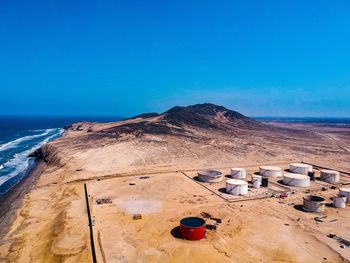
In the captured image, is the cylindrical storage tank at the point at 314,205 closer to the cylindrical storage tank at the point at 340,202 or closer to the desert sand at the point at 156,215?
the desert sand at the point at 156,215

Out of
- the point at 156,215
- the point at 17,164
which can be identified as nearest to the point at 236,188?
the point at 156,215

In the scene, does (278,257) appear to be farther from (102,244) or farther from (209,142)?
(209,142)

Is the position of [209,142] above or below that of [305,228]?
above

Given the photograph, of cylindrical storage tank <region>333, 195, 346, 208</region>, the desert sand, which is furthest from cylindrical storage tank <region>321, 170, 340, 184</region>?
cylindrical storage tank <region>333, 195, 346, 208</region>

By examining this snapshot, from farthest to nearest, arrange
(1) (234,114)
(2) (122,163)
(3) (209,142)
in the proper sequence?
(1) (234,114), (3) (209,142), (2) (122,163)

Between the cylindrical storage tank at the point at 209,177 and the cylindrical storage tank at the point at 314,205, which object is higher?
the cylindrical storage tank at the point at 209,177

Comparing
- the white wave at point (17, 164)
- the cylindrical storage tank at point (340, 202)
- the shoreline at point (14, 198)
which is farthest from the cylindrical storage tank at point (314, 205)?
the white wave at point (17, 164)

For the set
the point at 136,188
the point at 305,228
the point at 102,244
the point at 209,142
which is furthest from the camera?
the point at 209,142

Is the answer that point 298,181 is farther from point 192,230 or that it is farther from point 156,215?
point 192,230

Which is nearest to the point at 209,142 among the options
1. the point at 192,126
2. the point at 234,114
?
the point at 192,126
